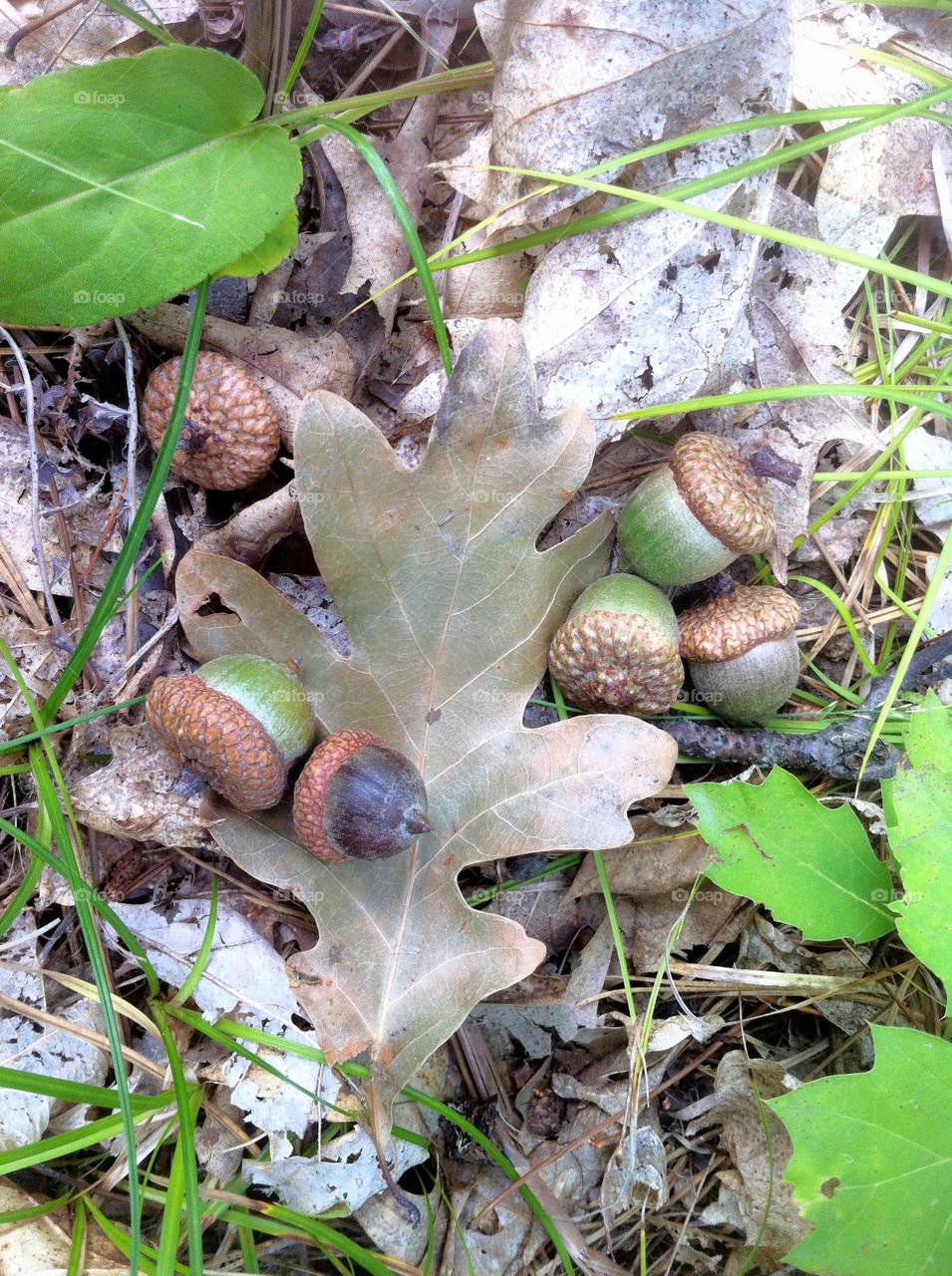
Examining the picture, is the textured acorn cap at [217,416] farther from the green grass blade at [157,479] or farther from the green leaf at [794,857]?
the green leaf at [794,857]

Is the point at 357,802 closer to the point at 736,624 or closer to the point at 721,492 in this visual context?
the point at 736,624

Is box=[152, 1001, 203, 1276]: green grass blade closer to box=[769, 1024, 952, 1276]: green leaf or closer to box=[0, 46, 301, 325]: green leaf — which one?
box=[769, 1024, 952, 1276]: green leaf

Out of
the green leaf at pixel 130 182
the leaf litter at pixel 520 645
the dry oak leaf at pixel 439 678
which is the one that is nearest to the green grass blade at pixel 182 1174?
the leaf litter at pixel 520 645

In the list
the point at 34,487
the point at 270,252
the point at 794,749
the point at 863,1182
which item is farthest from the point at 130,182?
the point at 863,1182

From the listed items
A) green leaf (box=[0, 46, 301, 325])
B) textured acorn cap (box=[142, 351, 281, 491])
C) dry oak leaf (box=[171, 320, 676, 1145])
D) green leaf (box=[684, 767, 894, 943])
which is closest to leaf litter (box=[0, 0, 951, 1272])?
dry oak leaf (box=[171, 320, 676, 1145])

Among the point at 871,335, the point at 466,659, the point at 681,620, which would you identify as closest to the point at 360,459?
the point at 466,659
